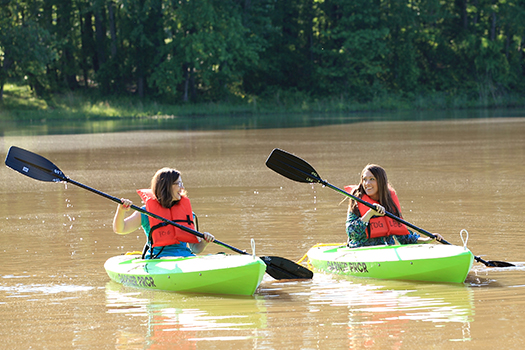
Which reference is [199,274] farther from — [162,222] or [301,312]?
[301,312]

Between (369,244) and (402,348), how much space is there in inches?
98.5

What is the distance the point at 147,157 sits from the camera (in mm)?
18297

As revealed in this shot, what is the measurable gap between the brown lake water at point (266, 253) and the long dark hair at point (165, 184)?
77 cm

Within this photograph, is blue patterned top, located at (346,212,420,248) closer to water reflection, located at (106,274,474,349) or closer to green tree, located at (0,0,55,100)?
water reflection, located at (106,274,474,349)

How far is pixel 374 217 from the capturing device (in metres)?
7.22

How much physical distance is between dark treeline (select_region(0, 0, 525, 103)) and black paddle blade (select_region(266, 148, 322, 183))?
33906 mm

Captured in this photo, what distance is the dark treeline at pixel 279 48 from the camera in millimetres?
42938

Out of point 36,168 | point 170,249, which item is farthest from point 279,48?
point 170,249

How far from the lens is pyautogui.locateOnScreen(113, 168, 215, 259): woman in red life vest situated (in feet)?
21.7

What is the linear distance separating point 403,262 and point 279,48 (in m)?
43.7

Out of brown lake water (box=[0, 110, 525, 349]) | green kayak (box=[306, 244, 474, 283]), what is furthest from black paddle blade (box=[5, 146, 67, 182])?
green kayak (box=[306, 244, 474, 283])

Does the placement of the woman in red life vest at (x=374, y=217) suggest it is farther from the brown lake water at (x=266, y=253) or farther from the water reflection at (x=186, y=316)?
the water reflection at (x=186, y=316)

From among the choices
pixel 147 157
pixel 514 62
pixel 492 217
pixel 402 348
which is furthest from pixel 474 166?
pixel 514 62

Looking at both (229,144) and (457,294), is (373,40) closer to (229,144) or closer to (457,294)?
(229,144)
